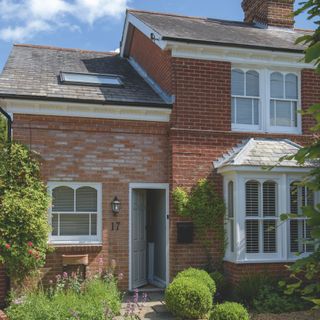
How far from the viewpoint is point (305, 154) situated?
7.76 ft

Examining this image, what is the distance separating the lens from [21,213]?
9398 millimetres

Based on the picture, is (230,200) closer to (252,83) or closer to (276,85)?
(252,83)

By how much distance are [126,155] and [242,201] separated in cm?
273

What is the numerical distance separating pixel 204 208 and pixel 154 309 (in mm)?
2482

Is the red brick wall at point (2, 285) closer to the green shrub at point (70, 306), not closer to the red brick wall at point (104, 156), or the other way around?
the red brick wall at point (104, 156)

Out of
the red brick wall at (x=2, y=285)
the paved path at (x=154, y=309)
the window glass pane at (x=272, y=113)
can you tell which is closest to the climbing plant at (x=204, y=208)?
the paved path at (x=154, y=309)

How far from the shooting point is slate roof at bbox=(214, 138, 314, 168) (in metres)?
10.2

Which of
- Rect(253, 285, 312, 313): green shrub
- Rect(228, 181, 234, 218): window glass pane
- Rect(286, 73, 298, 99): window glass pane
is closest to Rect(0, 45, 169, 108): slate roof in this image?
Rect(228, 181, 234, 218): window glass pane

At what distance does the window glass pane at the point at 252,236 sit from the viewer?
10.3 metres

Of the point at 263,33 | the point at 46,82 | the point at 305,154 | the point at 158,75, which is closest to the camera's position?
the point at 305,154

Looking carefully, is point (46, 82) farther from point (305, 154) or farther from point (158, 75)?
point (305, 154)

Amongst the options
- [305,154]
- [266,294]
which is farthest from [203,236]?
[305,154]

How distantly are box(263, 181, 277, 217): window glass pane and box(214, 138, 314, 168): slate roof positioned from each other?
1.54 feet

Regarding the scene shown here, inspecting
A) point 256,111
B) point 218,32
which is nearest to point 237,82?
point 256,111
